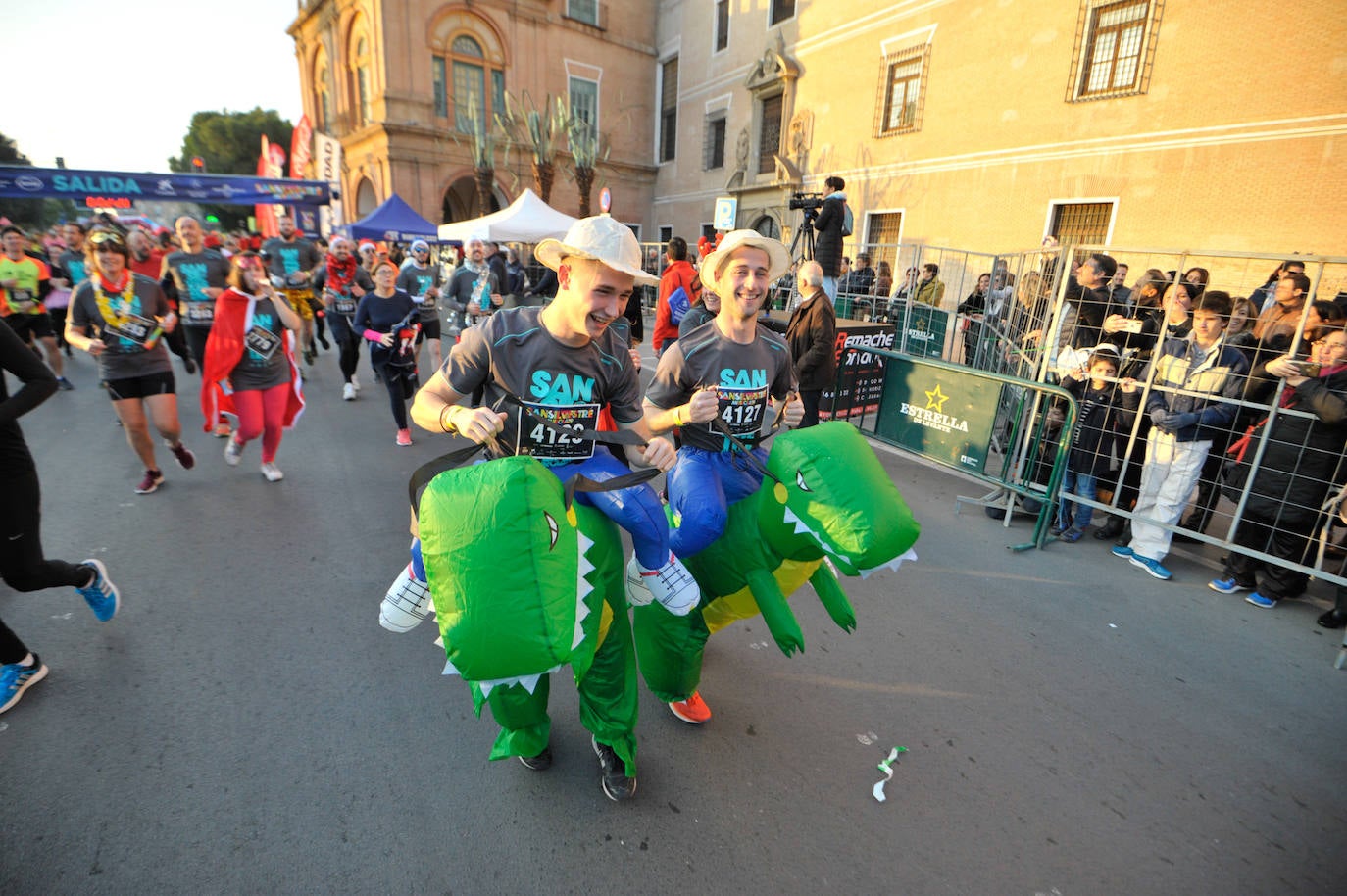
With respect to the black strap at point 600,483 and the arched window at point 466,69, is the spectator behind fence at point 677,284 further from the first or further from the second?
the arched window at point 466,69

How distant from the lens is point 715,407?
2.39 meters

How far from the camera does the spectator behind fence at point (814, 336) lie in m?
5.56

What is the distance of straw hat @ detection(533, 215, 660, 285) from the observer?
6.77 ft

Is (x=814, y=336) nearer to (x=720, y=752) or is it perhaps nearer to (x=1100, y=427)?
(x=1100, y=427)

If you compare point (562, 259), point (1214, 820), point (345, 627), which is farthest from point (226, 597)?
point (1214, 820)

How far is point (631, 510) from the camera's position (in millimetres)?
2094

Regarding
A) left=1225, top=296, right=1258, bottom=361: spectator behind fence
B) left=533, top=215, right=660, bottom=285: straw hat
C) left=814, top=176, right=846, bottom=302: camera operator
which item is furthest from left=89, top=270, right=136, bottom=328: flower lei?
left=1225, top=296, right=1258, bottom=361: spectator behind fence

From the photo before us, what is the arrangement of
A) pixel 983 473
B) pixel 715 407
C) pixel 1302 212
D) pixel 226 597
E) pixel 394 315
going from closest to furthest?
1. pixel 715 407
2. pixel 226 597
3. pixel 983 473
4. pixel 394 315
5. pixel 1302 212

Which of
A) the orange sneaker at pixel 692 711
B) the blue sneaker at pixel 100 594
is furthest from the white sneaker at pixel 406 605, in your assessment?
the blue sneaker at pixel 100 594

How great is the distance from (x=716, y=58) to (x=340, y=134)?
1794 cm

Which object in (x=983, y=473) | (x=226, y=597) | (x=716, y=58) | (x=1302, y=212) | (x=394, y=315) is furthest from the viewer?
(x=716, y=58)

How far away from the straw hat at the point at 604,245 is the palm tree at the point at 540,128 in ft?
83.3

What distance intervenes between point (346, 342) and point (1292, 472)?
9721 mm

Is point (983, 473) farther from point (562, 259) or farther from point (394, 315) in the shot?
point (394, 315)
